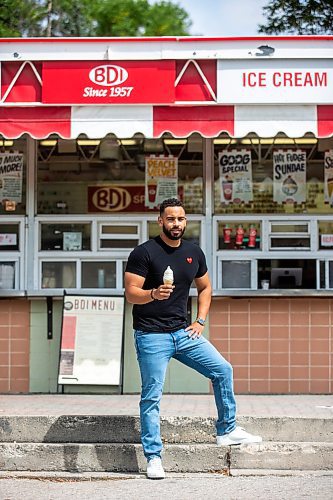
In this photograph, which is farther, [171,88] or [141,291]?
[171,88]

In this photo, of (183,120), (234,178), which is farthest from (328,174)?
(183,120)

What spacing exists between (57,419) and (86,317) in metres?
1.96

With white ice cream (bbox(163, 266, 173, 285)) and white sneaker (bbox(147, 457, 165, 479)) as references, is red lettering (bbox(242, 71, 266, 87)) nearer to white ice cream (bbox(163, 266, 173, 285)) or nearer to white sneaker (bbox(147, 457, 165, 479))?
white ice cream (bbox(163, 266, 173, 285))

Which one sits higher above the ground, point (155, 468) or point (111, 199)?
point (111, 199)

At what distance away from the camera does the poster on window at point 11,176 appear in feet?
35.0

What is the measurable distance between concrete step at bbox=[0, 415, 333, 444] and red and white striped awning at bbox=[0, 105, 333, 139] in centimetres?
278

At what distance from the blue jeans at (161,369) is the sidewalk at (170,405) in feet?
3.81

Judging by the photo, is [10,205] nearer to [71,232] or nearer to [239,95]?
[71,232]

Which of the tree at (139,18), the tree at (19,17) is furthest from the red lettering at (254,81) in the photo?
the tree at (139,18)

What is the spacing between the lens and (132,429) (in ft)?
27.3

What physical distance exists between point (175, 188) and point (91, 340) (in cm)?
191

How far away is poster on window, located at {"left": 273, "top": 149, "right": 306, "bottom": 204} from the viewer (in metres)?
10.7

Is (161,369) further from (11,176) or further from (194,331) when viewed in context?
(11,176)

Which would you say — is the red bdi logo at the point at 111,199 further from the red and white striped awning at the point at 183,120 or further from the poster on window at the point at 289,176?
the poster on window at the point at 289,176
